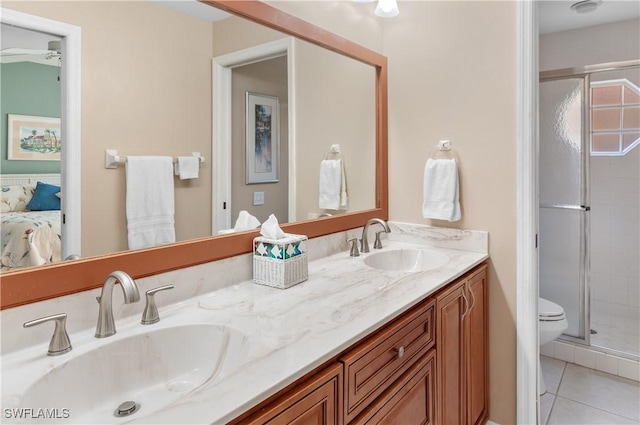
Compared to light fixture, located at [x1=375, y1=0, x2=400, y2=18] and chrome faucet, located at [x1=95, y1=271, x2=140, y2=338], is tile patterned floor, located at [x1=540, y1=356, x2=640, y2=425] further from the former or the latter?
light fixture, located at [x1=375, y1=0, x2=400, y2=18]

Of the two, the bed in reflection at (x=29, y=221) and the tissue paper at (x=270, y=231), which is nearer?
the bed in reflection at (x=29, y=221)

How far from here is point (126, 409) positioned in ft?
2.75

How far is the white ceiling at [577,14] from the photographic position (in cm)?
265

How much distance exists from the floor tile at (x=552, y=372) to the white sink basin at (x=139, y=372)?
7.09 feet

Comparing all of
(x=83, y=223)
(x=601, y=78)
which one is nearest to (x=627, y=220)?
(x=601, y=78)

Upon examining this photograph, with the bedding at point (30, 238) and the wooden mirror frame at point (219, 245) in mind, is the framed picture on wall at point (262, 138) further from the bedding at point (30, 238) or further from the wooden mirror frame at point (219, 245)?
the bedding at point (30, 238)

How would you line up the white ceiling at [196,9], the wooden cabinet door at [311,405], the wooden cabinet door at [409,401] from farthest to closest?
the white ceiling at [196,9] < the wooden cabinet door at [409,401] < the wooden cabinet door at [311,405]

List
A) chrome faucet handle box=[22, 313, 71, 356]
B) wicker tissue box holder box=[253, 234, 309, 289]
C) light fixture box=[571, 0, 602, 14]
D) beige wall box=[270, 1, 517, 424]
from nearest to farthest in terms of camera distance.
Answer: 1. chrome faucet handle box=[22, 313, 71, 356]
2. wicker tissue box holder box=[253, 234, 309, 289]
3. beige wall box=[270, 1, 517, 424]
4. light fixture box=[571, 0, 602, 14]

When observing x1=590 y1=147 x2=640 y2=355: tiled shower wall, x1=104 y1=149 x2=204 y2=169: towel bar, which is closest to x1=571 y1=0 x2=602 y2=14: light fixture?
x1=590 y1=147 x2=640 y2=355: tiled shower wall

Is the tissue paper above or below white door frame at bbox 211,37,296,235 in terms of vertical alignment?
below

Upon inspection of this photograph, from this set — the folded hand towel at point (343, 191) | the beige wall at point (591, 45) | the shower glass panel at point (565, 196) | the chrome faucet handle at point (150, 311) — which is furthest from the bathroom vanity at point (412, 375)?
the beige wall at point (591, 45)

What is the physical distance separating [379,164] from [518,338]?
1.10m

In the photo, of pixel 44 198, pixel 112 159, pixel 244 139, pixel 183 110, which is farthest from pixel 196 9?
pixel 44 198

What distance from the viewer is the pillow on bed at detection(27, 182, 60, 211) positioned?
3.13 feet
